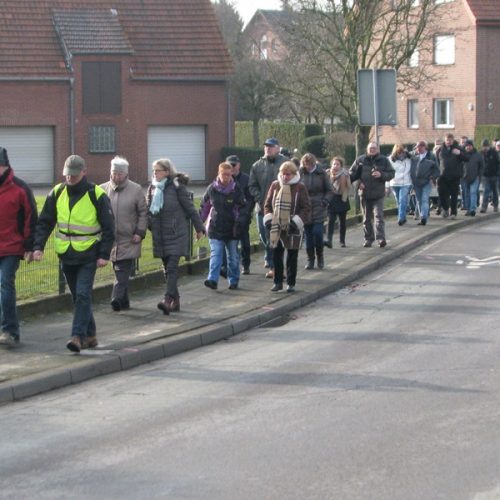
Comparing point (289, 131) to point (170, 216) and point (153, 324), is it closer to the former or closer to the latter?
point (170, 216)

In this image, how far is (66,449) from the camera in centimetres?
761

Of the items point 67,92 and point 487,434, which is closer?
point 487,434

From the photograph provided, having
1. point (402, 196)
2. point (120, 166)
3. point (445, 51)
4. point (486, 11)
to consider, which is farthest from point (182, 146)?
point (120, 166)

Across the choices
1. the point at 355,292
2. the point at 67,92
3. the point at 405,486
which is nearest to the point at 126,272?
the point at 355,292

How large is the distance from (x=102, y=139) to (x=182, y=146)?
3360 millimetres

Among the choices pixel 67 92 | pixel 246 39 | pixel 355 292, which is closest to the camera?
pixel 355 292

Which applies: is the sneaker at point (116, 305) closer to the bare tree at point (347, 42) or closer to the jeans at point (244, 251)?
the jeans at point (244, 251)

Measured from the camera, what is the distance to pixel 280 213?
14.6 m

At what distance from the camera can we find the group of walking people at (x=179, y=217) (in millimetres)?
10812

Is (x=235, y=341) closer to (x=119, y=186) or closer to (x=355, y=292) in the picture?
(x=119, y=186)

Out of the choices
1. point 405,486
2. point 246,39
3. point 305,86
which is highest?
point 246,39

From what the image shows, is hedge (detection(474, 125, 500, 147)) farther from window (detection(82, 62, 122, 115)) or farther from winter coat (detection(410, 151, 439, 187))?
winter coat (detection(410, 151, 439, 187))

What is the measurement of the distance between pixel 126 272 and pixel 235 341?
5.59 ft

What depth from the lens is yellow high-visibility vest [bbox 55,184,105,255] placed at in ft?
35.2
